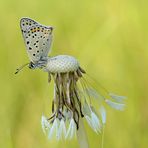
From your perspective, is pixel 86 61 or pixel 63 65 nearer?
pixel 63 65

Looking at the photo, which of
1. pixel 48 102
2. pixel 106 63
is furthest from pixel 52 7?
pixel 48 102

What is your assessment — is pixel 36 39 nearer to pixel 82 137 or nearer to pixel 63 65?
pixel 63 65

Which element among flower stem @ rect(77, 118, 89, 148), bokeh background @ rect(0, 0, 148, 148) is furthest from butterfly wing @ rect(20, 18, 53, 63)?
bokeh background @ rect(0, 0, 148, 148)

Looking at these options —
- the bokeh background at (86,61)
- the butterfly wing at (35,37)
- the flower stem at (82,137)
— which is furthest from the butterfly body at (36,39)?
the bokeh background at (86,61)

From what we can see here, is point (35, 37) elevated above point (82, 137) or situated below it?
above

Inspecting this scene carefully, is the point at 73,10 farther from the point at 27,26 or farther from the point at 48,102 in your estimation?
the point at 27,26

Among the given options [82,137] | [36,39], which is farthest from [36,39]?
[82,137]
